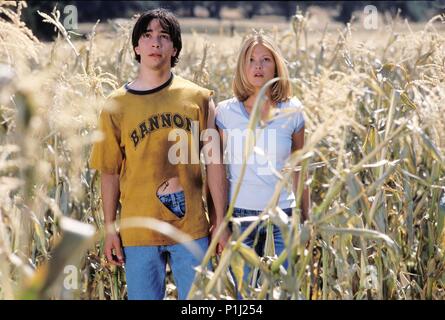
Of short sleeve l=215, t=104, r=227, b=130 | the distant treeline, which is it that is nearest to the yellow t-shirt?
short sleeve l=215, t=104, r=227, b=130

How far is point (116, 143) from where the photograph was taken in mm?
2523

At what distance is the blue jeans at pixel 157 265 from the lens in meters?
2.50

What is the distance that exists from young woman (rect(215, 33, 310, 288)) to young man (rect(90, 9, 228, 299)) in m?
0.09

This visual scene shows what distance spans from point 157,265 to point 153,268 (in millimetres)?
17

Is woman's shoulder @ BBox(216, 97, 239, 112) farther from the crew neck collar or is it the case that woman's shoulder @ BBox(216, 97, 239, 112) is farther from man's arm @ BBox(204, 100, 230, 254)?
the crew neck collar

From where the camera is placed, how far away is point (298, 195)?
6.22ft

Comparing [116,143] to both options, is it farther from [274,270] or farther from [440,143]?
[440,143]

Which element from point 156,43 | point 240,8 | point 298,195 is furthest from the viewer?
point 240,8

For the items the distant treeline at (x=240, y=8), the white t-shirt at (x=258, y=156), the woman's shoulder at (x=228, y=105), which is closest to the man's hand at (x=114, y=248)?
the white t-shirt at (x=258, y=156)

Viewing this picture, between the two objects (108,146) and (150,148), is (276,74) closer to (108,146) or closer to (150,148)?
(150,148)

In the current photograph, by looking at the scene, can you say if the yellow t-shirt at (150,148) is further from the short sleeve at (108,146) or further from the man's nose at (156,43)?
the man's nose at (156,43)

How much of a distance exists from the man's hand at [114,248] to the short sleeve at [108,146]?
0.23 m

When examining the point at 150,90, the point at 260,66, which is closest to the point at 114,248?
the point at 150,90

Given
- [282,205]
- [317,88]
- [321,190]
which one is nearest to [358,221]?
[282,205]
